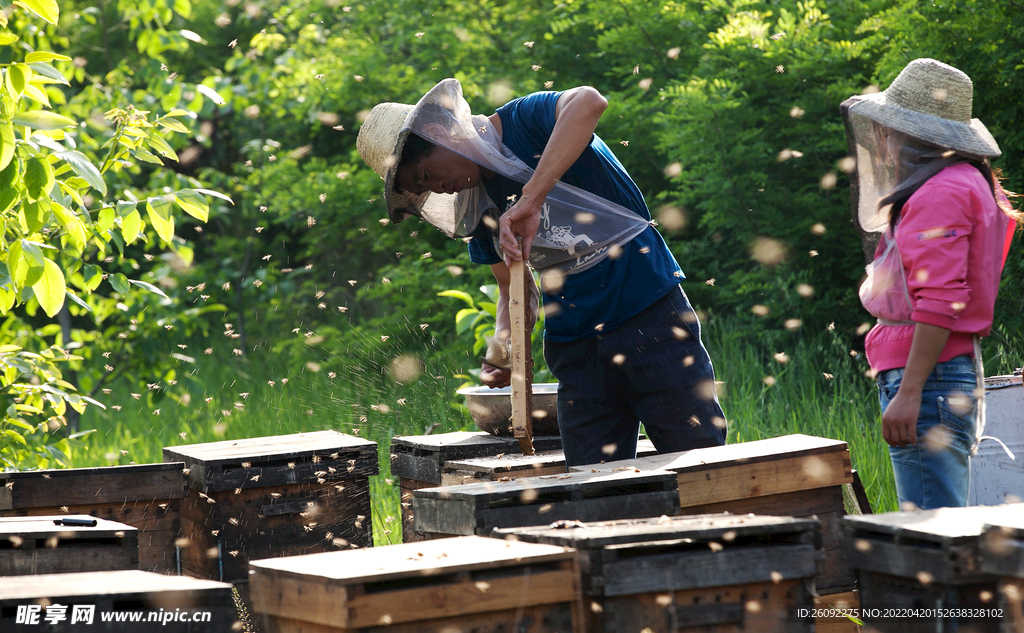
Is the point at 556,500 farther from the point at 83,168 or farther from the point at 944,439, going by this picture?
the point at 83,168

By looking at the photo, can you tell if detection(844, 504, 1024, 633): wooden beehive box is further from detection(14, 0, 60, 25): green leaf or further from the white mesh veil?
detection(14, 0, 60, 25): green leaf

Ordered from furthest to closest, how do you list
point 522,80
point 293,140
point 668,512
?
point 293,140
point 522,80
point 668,512

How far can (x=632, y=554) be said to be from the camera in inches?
76.1

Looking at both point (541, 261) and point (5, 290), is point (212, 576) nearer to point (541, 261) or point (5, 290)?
point (5, 290)

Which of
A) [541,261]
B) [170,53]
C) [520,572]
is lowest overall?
[520,572]

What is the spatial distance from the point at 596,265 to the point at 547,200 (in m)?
0.27

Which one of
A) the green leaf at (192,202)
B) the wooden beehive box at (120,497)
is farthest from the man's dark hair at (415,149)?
the wooden beehive box at (120,497)

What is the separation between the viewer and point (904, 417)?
97.4 inches

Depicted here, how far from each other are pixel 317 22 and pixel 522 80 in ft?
11.6

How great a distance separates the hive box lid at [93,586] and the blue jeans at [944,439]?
176 cm

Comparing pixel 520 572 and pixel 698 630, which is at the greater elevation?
pixel 520 572

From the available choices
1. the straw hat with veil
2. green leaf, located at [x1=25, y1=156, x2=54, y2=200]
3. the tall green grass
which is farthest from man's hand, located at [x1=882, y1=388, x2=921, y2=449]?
green leaf, located at [x1=25, y1=156, x2=54, y2=200]

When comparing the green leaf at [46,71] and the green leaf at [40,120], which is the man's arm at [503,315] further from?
the green leaf at [46,71]

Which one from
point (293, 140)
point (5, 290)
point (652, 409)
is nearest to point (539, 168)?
point (652, 409)
